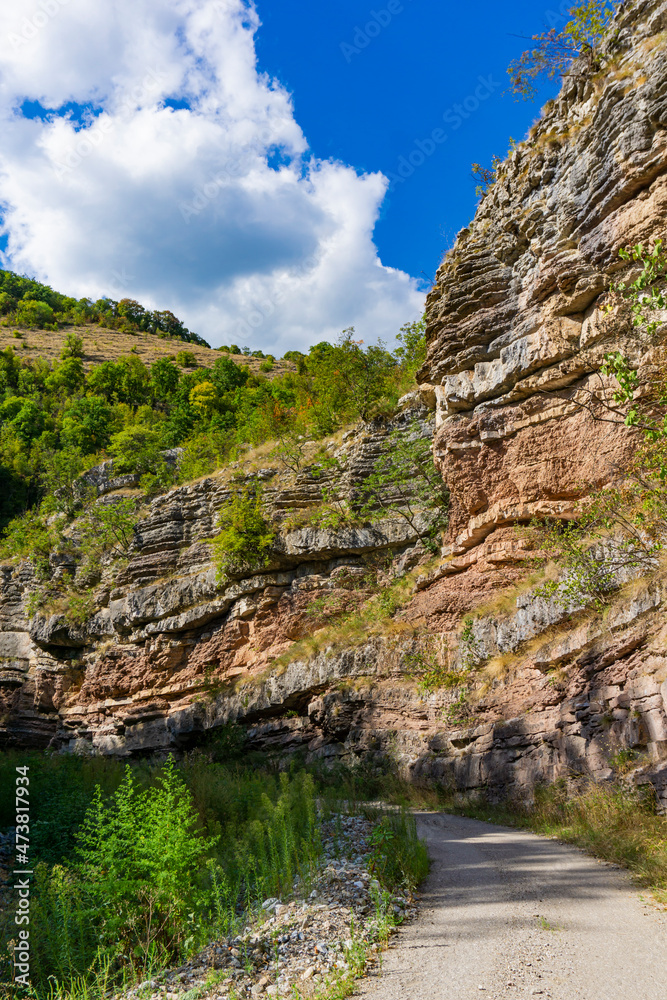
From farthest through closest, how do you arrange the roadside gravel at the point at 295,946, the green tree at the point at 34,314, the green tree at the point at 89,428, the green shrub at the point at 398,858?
1. the green tree at the point at 34,314
2. the green tree at the point at 89,428
3. the green shrub at the point at 398,858
4. the roadside gravel at the point at 295,946

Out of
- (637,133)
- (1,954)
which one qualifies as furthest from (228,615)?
(637,133)

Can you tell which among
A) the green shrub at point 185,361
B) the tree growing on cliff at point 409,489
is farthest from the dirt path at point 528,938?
the green shrub at point 185,361

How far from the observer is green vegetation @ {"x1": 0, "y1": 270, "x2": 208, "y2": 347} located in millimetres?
94019

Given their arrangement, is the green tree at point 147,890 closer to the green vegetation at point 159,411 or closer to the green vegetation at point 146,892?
the green vegetation at point 146,892

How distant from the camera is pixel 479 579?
16.5 m

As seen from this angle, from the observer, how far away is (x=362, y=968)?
168 inches

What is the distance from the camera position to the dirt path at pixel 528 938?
3807 mm

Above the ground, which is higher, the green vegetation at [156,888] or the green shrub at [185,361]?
the green shrub at [185,361]

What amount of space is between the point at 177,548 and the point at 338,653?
1166 cm

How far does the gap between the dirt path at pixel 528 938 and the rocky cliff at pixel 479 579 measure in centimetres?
283

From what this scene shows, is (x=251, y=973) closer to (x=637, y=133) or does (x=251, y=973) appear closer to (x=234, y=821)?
(x=234, y=821)

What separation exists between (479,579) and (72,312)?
105 m

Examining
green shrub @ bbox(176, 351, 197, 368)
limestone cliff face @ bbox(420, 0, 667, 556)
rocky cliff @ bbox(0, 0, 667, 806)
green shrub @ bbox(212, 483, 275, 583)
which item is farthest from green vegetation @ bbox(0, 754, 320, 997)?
green shrub @ bbox(176, 351, 197, 368)

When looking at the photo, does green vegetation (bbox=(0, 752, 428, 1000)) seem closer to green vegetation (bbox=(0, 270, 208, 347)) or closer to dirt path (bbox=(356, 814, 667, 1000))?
dirt path (bbox=(356, 814, 667, 1000))
